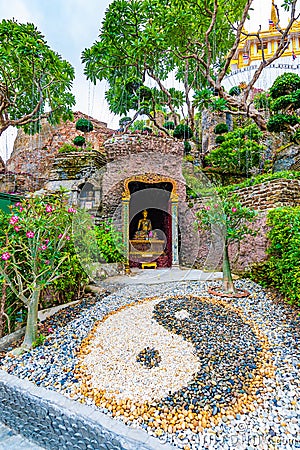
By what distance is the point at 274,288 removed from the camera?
12.6 ft

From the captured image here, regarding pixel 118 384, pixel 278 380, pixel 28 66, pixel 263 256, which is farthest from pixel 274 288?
pixel 28 66

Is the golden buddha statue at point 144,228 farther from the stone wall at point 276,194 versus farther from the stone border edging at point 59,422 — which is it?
the stone border edging at point 59,422

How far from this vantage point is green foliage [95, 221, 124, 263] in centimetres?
550

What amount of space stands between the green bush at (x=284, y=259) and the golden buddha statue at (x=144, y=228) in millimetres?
3885

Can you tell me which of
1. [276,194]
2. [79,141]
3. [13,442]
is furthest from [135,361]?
[79,141]

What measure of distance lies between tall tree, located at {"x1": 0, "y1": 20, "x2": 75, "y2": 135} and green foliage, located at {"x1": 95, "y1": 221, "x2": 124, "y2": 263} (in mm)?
4630

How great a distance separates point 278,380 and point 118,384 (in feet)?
4.17

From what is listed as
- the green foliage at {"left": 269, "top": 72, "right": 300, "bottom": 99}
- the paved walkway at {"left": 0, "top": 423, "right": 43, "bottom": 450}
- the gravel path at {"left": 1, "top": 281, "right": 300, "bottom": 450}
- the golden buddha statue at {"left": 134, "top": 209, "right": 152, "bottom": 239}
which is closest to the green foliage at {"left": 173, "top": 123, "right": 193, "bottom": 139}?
the green foliage at {"left": 269, "top": 72, "right": 300, "bottom": 99}

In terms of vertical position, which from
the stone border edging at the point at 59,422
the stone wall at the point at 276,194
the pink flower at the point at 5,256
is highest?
the stone wall at the point at 276,194

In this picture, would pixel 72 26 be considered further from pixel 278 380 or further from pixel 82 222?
pixel 278 380

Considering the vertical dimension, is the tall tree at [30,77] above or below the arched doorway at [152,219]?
above

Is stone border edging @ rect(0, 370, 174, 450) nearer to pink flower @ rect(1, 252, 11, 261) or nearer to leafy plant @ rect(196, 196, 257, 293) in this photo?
pink flower @ rect(1, 252, 11, 261)

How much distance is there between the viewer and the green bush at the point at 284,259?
317 cm

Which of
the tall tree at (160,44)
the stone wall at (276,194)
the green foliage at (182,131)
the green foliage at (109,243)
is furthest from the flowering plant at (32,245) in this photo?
the green foliage at (182,131)
